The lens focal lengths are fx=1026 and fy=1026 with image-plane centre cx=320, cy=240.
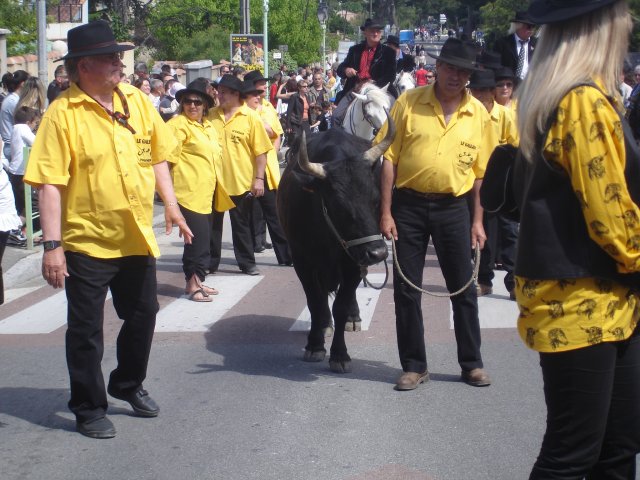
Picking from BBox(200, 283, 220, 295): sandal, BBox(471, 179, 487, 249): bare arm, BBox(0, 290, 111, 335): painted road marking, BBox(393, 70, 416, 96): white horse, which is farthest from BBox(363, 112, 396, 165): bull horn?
BBox(393, 70, 416, 96): white horse

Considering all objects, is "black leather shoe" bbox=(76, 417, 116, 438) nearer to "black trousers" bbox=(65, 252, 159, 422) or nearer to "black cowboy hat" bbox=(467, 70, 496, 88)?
"black trousers" bbox=(65, 252, 159, 422)

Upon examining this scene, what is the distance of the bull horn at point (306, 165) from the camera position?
6.76 m

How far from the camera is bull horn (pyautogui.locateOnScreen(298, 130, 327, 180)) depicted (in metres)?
6.76

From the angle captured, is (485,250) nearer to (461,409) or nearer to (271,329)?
(271,329)

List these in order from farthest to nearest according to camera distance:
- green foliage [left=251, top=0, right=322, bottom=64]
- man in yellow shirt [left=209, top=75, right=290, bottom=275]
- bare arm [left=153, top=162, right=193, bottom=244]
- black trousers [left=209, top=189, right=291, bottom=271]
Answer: green foliage [left=251, top=0, right=322, bottom=64] → black trousers [left=209, top=189, right=291, bottom=271] → man in yellow shirt [left=209, top=75, right=290, bottom=275] → bare arm [left=153, top=162, right=193, bottom=244]

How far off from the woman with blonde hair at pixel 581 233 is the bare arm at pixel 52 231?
293 centimetres

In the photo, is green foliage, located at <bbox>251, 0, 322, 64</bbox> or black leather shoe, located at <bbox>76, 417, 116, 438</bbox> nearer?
black leather shoe, located at <bbox>76, 417, 116, 438</bbox>

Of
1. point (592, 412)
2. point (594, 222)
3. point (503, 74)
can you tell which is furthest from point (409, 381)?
point (503, 74)

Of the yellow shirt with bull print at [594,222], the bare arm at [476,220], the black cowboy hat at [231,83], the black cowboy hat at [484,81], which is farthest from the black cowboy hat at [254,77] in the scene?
the yellow shirt with bull print at [594,222]

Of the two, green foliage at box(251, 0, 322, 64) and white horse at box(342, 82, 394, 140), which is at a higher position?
green foliage at box(251, 0, 322, 64)

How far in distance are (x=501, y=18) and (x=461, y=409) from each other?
121 ft

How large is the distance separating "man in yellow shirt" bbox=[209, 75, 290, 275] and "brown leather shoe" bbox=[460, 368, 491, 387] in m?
5.00

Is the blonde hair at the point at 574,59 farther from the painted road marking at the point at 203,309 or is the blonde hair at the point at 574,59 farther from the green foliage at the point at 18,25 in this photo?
the green foliage at the point at 18,25

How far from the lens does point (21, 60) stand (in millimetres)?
23531
